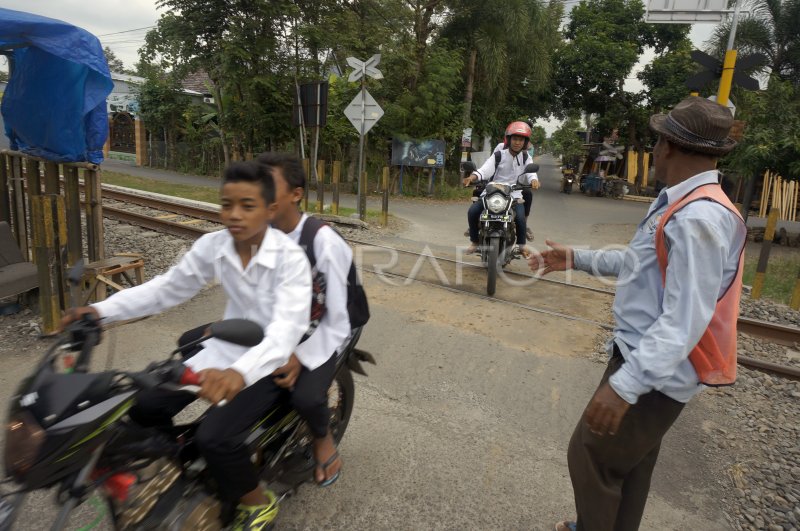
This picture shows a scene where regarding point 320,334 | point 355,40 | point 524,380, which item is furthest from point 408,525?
point 355,40

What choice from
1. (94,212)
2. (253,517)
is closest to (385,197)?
(94,212)

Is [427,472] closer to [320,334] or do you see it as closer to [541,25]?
[320,334]

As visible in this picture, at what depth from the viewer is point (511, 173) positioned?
7.29 m

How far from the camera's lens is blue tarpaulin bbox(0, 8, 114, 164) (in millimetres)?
4797

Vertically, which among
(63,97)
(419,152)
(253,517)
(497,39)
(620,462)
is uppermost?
(497,39)

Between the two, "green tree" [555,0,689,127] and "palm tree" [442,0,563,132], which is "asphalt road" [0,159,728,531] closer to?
"palm tree" [442,0,563,132]

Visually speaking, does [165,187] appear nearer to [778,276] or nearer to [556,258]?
[778,276]

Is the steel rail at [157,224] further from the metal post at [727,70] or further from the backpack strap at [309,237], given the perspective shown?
the metal post at [727,70]

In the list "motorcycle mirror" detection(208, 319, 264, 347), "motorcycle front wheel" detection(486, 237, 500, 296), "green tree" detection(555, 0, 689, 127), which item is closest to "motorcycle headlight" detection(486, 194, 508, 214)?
"motorcycle front wheel" detection(486, 237, 500, 296)

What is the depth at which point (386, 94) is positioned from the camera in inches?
691

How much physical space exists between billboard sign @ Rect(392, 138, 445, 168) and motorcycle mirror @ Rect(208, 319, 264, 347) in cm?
1563

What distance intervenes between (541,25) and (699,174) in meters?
20.5

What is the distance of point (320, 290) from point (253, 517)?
1.02 meters

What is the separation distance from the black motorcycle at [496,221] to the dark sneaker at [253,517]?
4411 millimetres
